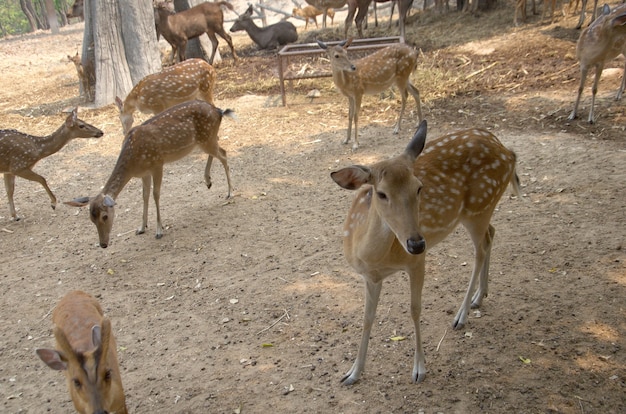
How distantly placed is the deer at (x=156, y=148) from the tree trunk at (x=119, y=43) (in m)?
4.96

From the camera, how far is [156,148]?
→ 602 centimetres

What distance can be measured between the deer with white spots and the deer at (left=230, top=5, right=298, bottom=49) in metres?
12.1

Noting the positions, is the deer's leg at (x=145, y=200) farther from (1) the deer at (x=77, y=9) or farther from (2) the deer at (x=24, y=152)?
(1) the deer at (x=77, y=9)

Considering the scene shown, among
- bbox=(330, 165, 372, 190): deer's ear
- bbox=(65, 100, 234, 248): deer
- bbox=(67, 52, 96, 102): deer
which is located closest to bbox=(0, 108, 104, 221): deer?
bbox=(65, 100, 234, 248): deer

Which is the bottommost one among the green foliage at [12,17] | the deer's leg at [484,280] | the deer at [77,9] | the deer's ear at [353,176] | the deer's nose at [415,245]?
the green foliage at [12,17]

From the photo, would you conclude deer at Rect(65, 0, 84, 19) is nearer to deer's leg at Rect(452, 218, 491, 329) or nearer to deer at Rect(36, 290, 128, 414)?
deer at Rect(36, 290, 128, 414)

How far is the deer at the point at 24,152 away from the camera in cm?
659

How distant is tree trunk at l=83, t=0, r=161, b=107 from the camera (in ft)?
34.6

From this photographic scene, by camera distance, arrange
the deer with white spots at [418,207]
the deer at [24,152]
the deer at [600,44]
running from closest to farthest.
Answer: the deer with white spots at [418,207] → the deer at [24,152] → the deer at [600,44]

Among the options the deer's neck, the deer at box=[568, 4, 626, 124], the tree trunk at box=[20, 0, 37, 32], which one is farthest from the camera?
the tree trunk at box=[20, 0, 37, 32]

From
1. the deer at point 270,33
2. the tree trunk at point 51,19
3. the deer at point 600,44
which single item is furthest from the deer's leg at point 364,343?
the tree trunk at point 51,19

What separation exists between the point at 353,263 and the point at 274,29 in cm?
1311

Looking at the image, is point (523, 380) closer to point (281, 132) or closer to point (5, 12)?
point (281, 132)

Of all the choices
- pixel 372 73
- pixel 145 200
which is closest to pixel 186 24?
pixel 372 73
